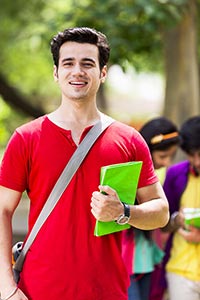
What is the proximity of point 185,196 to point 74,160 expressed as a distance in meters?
1.88

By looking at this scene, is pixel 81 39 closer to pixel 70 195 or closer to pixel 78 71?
pixel 78 71

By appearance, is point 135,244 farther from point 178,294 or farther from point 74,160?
point 74,160

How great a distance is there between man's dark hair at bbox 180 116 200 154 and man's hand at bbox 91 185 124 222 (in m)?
1.88

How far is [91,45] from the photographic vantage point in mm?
3604

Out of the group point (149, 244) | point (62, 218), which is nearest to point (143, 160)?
point (62, 218)

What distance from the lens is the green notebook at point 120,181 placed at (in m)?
3.29

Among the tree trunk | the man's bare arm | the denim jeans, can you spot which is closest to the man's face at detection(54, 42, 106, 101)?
the man's bare arm

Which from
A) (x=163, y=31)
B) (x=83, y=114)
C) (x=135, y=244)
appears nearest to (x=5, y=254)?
(x=83, y=114)

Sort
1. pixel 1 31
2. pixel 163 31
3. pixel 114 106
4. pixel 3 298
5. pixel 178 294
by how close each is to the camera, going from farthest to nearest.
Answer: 1. pixel 114 106
2. pixel 1 31
3. pixel 163 31
4. pixel 178 294
5. pixel 3 298

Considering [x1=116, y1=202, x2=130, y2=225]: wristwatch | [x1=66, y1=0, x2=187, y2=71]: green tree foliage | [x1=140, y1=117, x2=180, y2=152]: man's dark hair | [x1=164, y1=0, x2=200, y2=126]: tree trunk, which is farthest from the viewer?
[x1=164, y1=0, x2=200, y2=126]: tree trunk

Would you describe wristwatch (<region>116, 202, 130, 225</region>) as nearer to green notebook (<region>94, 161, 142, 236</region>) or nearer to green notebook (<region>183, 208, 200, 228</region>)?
green notebook (<region>94, 161, 142, 236</region>)

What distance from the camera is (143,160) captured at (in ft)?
11.8

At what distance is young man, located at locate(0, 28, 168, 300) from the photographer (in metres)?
3.42

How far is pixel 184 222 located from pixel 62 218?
70.0 inches
